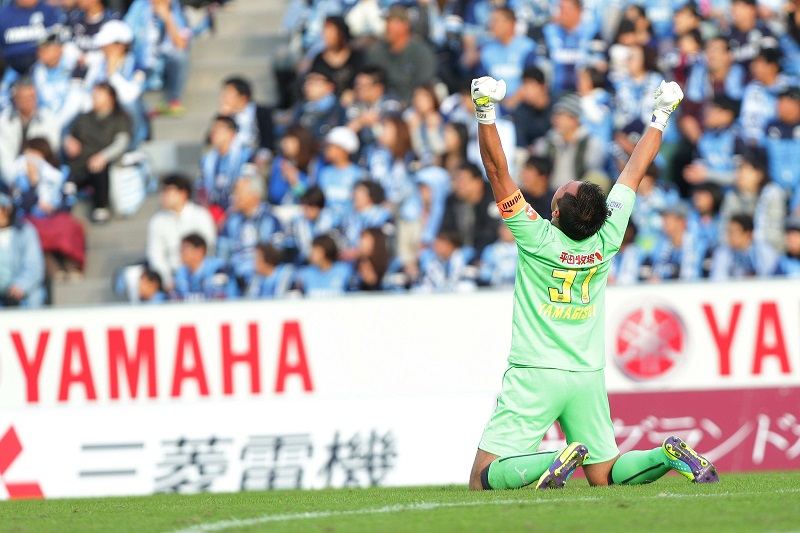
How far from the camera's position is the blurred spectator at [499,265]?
12828 millimetres

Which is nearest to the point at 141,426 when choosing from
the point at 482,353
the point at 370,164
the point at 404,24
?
the point at 482,353

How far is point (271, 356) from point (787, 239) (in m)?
4.80

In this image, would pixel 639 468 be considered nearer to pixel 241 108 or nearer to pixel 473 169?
pixel 473 169

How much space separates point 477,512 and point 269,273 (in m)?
7.15

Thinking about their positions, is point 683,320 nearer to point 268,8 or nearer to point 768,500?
point 768,500

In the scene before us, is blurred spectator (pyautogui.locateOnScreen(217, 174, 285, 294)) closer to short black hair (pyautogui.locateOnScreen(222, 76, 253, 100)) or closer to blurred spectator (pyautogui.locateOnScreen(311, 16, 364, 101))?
short black hair (pyautogui.locateOnScreen(222, 76, 253, 100))

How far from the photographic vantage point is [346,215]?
45.6 feet

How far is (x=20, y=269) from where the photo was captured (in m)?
14.2

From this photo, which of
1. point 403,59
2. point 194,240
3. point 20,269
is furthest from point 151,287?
point 403,59

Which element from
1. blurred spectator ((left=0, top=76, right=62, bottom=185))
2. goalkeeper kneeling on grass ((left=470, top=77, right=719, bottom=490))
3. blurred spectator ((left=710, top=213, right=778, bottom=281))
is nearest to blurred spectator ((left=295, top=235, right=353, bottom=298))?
blurred spectator ((left=710, top=213, right=778, bottom=281))

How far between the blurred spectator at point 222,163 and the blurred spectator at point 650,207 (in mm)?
4266

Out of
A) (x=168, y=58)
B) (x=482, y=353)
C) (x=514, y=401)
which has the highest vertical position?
(x=168, y=58)

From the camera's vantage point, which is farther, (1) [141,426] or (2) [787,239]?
(2) [787,239]

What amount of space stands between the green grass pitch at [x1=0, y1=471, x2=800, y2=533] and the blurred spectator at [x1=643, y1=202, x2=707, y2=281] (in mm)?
4683
